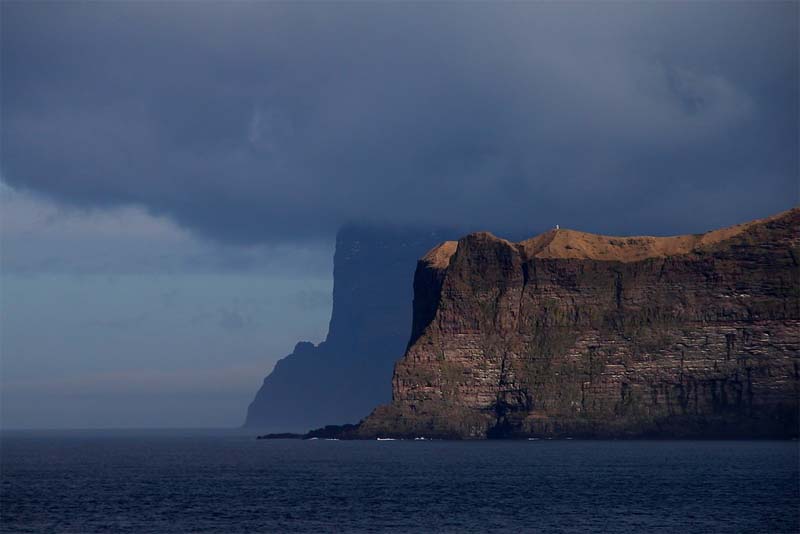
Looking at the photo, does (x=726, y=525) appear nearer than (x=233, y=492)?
Yes

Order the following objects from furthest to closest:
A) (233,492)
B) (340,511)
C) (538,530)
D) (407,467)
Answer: (407,467) < (233,492) < (340,511) < (538,530)

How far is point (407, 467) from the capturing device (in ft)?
597

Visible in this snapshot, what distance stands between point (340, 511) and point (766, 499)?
145 feet

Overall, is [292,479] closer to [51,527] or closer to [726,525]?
[51,527]

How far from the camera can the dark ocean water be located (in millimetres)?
103250

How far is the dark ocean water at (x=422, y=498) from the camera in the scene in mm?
103250

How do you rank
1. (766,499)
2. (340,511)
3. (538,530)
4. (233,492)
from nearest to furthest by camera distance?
(538,530) < (340,511) < (766,499) < (233,492)

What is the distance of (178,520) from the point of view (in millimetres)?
107125

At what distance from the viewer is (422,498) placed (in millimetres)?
127750

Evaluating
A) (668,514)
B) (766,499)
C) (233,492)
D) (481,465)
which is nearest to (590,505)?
(668,514)

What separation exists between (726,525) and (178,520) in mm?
47974

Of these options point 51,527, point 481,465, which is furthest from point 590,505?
point 481,465

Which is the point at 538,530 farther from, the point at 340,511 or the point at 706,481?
the point at 706,481

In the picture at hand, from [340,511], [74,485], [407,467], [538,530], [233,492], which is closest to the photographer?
[538,530]
